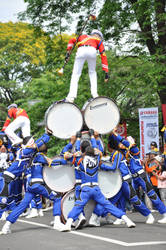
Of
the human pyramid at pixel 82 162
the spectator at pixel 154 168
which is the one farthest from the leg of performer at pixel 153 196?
the spectator at pixel 154 168

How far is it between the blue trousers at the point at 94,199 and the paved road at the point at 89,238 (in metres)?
0.32

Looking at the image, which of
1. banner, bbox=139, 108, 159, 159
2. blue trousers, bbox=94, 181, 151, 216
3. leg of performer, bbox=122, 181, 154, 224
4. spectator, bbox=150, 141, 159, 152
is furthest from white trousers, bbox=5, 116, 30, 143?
banner, bbox=139, 108, 159, 159

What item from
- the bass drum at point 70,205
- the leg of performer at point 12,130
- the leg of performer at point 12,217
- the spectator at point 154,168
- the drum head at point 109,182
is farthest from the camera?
the spectator at point 154,168

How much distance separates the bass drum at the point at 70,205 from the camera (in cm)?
960

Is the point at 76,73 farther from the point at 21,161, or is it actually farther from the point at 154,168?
the point at 154,168

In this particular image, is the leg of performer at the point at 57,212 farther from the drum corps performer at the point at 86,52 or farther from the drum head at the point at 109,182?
the drum corps performer at the point at 86,52

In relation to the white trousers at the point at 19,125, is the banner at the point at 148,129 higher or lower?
higher

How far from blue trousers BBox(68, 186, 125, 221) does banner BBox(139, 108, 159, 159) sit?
6.27 metres

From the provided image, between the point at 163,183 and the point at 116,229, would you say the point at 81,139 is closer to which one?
the point at 116,229

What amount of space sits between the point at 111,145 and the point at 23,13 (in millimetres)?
12132

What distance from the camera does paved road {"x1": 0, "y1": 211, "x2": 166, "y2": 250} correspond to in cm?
717

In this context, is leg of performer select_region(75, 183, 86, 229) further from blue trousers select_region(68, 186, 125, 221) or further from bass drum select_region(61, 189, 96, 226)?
bass drum select_region(61, 189, 96, 226)

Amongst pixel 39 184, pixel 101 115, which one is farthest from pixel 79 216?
pixel 101 115

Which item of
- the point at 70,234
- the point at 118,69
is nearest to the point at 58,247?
the point at 70,234
